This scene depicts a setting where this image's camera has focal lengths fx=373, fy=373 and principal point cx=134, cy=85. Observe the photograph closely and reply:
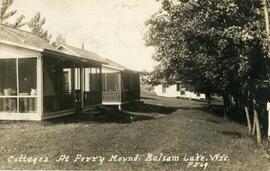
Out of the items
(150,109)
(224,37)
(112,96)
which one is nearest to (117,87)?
→ (112,96)

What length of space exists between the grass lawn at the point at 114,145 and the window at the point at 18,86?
2.89ft

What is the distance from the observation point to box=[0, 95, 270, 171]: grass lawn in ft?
31.7

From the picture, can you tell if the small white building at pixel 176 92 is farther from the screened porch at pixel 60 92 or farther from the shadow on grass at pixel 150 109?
the screened porch at pixel 60 92

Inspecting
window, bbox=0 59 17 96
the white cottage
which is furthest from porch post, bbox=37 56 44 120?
window, bbox=0 59 17 96

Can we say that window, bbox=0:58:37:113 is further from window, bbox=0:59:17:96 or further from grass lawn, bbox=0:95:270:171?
grass lawn, bbox=0:95:270:171

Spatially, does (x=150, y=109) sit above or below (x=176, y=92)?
below

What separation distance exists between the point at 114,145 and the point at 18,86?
5.90 meters

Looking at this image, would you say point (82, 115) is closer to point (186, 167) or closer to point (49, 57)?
point (49, 57)

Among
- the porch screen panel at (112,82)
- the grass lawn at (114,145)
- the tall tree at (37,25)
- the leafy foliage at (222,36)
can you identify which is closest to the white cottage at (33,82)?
the grass lawn at (114,145)

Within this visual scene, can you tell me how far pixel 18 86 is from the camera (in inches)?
606

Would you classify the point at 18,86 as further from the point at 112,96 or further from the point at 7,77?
the point at 112,96

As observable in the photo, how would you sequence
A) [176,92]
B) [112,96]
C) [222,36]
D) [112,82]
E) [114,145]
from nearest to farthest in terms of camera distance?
1. [114,145]
2. [222,36]
3. [112,96]
4. [112,82]
5. [176,92]

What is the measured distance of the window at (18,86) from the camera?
1545 centimetres

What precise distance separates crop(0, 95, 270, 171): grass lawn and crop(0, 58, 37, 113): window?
2.89ft
